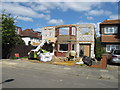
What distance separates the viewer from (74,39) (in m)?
20.1

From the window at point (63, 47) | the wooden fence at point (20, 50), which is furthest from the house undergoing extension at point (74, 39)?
the wooden fence at point (20, 50)

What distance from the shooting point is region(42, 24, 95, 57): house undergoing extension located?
1953 centimetres

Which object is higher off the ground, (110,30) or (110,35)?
(110,30)

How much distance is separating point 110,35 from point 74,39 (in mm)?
5661

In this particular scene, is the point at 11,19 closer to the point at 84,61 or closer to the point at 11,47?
the point at 11,47

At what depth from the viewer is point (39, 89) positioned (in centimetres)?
557

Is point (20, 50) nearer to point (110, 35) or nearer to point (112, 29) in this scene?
point (110, 35)

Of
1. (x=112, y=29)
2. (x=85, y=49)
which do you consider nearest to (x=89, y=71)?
(x=85, y=49)

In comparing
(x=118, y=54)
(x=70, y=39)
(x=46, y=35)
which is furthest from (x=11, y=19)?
(x=118, y=54)

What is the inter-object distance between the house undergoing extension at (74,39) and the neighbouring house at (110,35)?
212 cm

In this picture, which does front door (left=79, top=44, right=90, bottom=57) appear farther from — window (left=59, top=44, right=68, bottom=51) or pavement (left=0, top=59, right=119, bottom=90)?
pavement (left=0, top=59, right=119, bottom=90)

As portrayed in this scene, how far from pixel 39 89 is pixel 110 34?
686 inches

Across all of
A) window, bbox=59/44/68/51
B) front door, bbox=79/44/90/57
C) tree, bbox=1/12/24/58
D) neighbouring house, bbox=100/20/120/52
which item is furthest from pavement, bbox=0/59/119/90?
window, bbox=59/44/68/51

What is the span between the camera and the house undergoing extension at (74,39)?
19.5m
